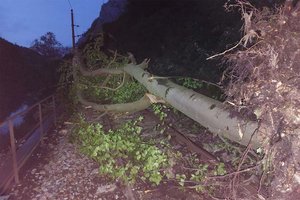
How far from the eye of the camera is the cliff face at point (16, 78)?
2822 cm

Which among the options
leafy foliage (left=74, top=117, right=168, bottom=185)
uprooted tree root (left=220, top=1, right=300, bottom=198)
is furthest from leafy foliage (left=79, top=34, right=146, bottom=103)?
uprooted tree root (left=220, top=1, right=300, bottom=198)

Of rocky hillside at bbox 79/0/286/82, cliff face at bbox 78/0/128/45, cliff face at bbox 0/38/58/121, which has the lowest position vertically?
cliff face at bbox 0/38/58/121

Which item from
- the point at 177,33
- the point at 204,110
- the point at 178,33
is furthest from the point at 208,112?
the point at 177,33

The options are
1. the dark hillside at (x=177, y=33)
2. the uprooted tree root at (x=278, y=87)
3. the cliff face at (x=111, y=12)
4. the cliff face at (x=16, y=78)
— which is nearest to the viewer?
the uprooted tree root at (x=278, y=87)

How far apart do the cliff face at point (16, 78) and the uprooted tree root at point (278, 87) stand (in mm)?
23193

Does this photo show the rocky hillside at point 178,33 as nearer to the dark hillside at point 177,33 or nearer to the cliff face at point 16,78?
the dark hillside at point 177,33

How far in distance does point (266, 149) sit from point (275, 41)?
3.20 ft

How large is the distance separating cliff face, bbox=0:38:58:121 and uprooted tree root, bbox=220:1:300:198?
23.2m

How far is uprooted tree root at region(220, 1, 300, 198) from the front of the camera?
10.4 feet

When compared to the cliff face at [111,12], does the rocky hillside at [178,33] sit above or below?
below

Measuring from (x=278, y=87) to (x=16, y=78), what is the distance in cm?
3172

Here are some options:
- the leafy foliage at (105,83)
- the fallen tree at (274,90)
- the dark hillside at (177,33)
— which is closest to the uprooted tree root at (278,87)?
the fallen tree at (274,90)

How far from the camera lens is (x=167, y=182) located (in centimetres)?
523

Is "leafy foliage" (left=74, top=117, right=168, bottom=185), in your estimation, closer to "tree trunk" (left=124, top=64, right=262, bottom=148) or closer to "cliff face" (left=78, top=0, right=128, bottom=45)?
"tree trunk" (left=124, top=64, right=262, bottom=148)
